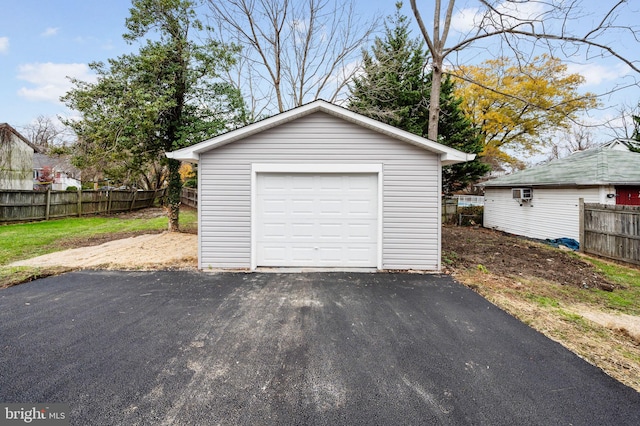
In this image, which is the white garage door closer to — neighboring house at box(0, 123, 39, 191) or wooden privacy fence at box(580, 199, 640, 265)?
wooden privacy fence at box(580, 199, 640, 265)

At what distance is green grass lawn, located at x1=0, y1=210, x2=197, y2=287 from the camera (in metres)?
5.60

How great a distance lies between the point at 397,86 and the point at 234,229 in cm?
1062

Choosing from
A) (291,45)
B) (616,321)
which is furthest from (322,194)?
(291,45)

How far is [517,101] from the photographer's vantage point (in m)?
19.3

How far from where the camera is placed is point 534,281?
19.0 feet

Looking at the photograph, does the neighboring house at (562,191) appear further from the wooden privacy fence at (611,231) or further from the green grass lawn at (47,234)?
the green grass lawn at (47,234)

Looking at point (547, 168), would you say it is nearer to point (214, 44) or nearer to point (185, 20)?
point (214, 44)

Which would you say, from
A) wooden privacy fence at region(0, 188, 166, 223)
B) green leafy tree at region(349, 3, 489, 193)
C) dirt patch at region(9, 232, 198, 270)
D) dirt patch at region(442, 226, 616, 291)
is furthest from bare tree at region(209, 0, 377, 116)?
wooden privacy fence at region(0, 188, 166, 223)

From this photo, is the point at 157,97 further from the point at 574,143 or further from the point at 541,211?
the point at 574,143

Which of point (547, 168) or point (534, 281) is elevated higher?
point (547, 168)

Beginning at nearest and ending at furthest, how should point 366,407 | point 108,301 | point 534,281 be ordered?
point 366,407 → point 108,301 → point 534,281

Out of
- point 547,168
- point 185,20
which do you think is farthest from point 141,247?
point 547,168

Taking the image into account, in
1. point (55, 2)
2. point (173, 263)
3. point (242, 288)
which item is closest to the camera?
point (242, 288)

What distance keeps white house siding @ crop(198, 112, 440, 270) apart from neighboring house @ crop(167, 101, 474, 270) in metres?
0.02
